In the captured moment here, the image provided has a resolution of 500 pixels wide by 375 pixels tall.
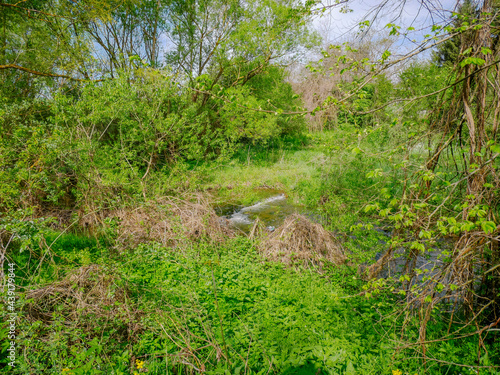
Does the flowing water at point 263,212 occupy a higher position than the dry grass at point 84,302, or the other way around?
the dry grass at point 84,302

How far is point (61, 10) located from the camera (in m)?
7.20

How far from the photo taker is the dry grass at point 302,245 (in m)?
5.02

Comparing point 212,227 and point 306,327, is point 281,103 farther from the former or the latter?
point 306,327

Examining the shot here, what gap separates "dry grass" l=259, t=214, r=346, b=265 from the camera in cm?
502

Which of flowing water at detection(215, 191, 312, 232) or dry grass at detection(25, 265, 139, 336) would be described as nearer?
dry grass at detection(25, 265, 139, 336)

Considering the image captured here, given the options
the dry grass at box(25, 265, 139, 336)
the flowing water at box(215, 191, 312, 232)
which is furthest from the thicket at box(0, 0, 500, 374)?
the flowing water at box(215, 191, 312, 232)

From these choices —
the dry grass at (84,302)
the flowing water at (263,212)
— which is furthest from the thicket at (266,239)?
the flowing water at (263,212)

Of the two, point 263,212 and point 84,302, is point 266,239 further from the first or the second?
point 84,302

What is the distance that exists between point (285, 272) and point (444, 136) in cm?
317

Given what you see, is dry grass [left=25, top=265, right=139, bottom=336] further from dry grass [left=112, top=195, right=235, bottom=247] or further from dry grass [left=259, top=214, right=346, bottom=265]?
dry grass [left=259, top=214, right=346, bottom=265]

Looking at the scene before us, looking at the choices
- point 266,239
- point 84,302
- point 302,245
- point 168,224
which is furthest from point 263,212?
point 84,302

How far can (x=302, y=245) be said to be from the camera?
5211mm

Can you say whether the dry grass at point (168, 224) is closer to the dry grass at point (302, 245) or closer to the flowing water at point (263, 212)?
the dry grass at point (302, 245)

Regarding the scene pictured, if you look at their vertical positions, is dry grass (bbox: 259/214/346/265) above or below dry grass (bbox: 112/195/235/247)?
below
